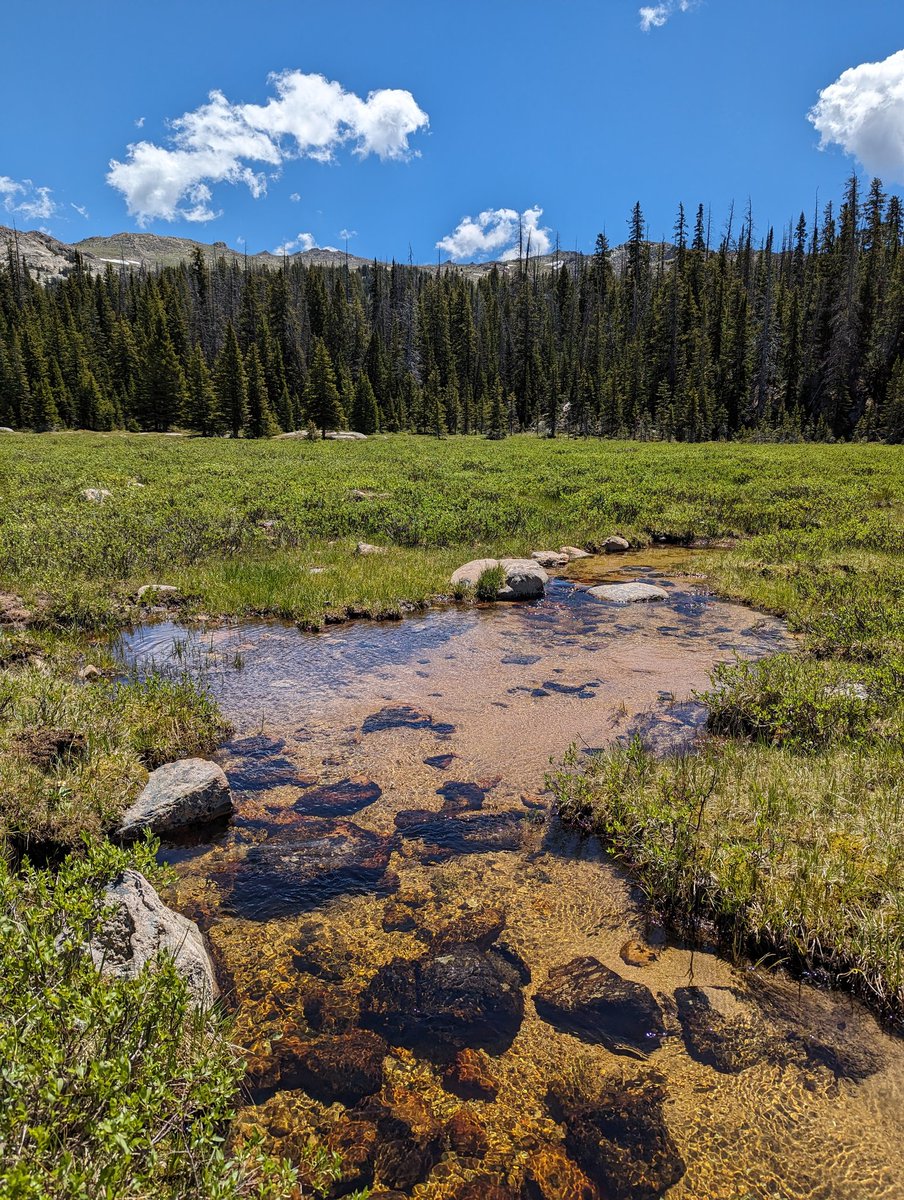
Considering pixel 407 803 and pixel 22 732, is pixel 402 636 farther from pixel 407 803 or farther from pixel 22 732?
pixel 22 732

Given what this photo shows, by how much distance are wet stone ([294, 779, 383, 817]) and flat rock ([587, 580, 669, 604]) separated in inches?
366

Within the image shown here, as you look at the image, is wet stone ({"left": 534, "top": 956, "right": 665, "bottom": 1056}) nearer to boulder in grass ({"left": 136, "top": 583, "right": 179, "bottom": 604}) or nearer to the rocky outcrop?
the rocky outcrop

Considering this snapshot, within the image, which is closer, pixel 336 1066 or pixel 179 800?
pixel 336 1066

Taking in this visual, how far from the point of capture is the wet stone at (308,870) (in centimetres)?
518

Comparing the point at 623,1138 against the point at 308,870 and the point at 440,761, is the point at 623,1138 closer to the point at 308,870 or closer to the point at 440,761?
the point at 308,870

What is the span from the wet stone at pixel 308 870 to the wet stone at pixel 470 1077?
64.8 inches

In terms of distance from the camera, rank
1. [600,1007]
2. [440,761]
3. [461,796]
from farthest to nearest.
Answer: [440,761]
[461,796]
[600,1007]

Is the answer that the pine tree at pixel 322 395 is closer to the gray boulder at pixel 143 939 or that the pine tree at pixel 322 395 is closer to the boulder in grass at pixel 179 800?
the boulder in grass at pixel 179 800

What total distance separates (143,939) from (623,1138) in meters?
3.01

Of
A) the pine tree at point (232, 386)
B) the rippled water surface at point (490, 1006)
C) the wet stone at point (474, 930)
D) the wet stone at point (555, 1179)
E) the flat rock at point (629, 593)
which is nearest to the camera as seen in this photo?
the wet stone at point (555, 1179)

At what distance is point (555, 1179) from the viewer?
324 centimetres

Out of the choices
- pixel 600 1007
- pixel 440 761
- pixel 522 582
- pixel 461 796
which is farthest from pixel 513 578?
pixel 600 1007

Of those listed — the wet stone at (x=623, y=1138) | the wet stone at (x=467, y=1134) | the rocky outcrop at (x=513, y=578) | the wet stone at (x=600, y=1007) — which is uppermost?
the rocky outcrop at (x=513, y=578)

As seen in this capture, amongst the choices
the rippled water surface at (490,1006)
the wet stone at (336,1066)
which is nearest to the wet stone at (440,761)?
the rippled water surface at (490,1006)
